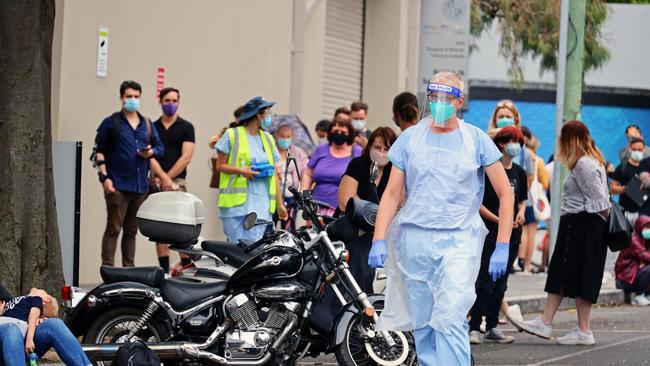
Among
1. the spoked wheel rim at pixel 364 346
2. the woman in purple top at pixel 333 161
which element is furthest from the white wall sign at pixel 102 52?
the spoked wheel rim at pixel 364 346

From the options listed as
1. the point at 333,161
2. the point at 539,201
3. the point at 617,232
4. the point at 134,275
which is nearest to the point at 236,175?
the point at 333,161

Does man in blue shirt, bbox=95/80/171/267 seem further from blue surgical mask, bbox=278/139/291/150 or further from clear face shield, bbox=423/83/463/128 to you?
clear face shield, bbox=423/83/463/128

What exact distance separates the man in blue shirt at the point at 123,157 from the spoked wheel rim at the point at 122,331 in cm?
428

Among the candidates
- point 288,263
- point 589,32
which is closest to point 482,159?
point 288,263

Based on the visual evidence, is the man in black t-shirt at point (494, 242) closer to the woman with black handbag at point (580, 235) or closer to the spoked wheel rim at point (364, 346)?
the woman with black handbag at point (580, 235)

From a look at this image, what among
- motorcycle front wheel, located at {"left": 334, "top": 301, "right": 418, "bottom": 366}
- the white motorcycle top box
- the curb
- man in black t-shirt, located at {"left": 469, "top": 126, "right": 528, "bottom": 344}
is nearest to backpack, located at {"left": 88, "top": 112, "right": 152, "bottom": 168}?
the white motorcycle top box

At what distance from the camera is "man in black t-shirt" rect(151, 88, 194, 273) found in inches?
575

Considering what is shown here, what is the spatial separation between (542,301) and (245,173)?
457cm

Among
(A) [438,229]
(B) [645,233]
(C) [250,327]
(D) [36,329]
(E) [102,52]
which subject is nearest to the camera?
(D) [36,329]

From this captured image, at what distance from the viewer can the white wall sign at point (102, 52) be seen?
14.9 meters

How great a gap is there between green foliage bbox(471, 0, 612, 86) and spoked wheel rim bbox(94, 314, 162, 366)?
24738mm

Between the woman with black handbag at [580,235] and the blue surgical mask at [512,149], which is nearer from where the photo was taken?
the blue surgical mask at [512,149]

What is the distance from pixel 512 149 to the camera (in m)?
12.1

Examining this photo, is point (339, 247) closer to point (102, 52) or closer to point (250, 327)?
point (250, 327)
